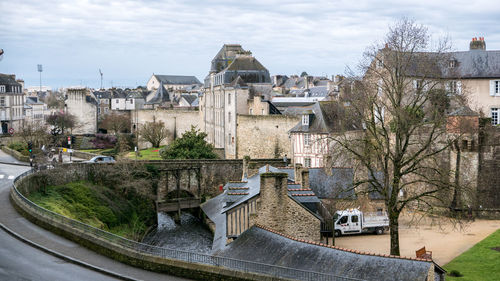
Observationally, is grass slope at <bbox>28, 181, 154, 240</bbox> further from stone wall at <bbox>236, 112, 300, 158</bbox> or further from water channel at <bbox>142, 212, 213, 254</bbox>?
stone wall at <bbox>236, 112, 300, 158</bbox>

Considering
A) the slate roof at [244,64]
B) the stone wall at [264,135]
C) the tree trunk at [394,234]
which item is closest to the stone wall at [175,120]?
the slate roof at [244,64]

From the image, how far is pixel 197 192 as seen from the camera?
34.9 metres

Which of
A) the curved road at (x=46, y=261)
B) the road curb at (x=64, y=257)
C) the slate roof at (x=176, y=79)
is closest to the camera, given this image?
the curved road at (x=46, y=261)

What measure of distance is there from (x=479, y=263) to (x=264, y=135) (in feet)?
70.7

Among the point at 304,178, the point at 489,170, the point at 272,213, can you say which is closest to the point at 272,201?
the point at 272,213

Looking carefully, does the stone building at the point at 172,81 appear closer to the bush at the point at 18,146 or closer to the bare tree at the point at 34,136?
the bare tree at the point at 34,136

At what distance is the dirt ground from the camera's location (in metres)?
21.2

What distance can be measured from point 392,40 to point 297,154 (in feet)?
55.6

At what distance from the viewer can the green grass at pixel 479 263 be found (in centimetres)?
1775

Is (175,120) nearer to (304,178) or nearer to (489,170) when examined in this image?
(489,170)

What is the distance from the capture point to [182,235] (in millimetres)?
28797

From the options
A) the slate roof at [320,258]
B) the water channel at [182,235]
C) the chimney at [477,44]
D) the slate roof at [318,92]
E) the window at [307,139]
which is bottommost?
the water channel at [182,235]

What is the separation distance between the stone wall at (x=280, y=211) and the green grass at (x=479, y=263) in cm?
466

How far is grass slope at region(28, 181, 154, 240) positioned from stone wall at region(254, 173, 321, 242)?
31.8 feet
